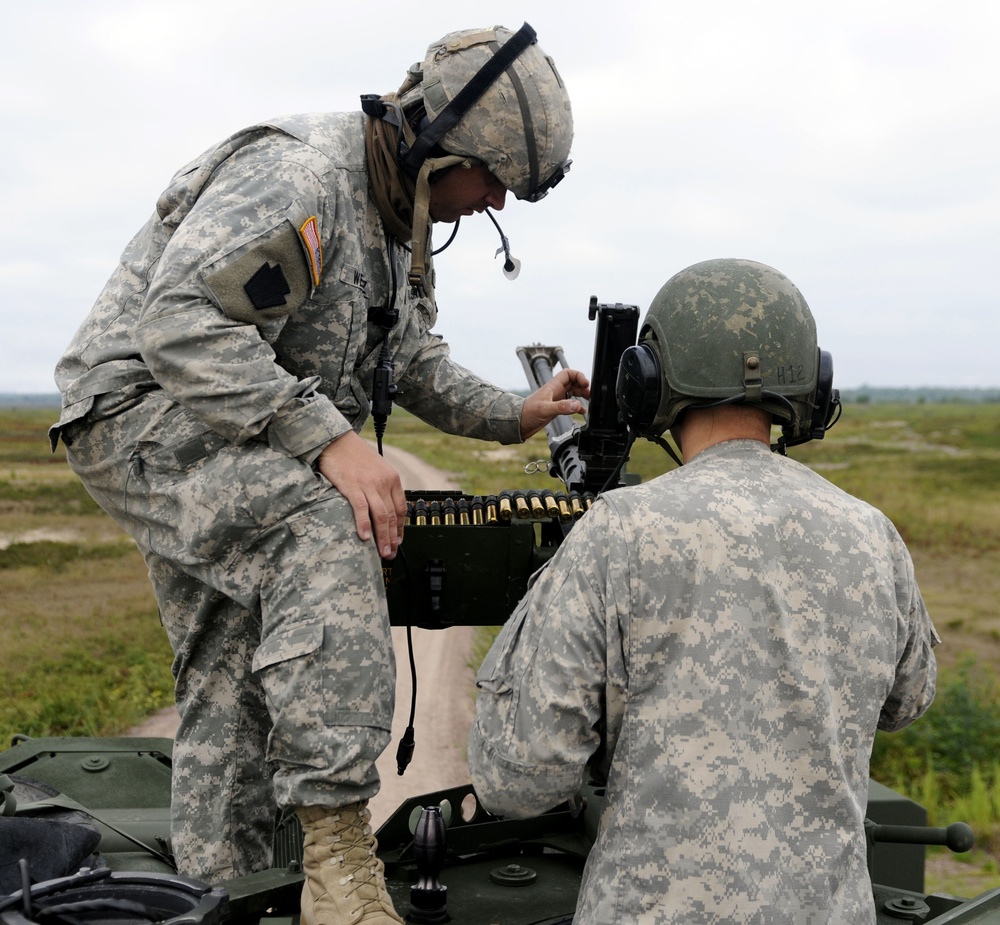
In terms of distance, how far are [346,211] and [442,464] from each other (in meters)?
31.9

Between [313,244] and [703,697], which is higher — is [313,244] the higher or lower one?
the higher one

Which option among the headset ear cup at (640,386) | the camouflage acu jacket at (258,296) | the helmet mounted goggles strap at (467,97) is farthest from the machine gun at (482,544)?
the helmet mounted goggles strap at (467,97)

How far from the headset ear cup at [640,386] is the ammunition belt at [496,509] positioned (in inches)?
36.3

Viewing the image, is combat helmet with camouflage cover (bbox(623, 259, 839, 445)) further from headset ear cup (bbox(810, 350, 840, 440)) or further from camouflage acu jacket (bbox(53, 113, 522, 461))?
camouflage acu jacket (bbox(53, 113, 522, 461))

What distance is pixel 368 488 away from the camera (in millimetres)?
2971

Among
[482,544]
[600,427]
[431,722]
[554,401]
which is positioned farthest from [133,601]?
[482,544]

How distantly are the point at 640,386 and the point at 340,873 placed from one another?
50.4 inches

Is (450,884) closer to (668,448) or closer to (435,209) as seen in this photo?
(668,448)

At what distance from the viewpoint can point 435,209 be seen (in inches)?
142

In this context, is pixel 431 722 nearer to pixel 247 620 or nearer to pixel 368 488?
pixel 247 620

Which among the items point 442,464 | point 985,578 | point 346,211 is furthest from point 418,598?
point 442,464

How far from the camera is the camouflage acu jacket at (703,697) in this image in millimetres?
2355

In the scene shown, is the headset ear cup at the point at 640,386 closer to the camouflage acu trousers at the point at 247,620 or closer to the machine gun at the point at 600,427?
the camouflage acu trousers at the point at 247,620

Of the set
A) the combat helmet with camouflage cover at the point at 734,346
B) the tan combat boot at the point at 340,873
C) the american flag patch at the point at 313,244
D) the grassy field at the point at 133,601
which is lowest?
the grassy field at the point at 133,601
